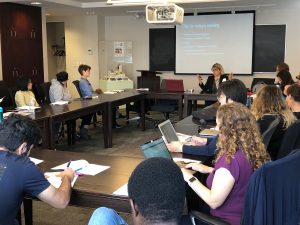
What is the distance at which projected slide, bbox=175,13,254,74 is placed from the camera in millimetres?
9078

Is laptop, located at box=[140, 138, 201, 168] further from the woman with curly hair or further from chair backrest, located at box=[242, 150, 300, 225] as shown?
the woman with curly hair

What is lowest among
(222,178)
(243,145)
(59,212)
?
(59,212)

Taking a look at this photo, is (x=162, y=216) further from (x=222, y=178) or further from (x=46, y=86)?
(x=46, y=86)

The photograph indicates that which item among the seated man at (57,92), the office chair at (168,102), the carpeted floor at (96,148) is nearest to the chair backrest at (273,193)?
the carpeted floor at (96,148)

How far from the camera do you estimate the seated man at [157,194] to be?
1033 mm

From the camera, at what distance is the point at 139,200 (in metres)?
1.04

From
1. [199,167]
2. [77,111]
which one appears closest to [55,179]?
[199,167]

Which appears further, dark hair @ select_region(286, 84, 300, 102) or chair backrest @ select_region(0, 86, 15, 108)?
chair backrest @ select_region(0, 86, 15, 108)

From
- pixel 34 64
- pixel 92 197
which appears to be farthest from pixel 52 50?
pixel 92 197

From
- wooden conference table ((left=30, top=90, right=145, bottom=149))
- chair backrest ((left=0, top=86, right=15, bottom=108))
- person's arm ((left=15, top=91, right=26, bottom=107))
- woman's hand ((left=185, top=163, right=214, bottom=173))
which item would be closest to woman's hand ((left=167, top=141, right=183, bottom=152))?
woman's hand ((left=185, top=163, right=214, bottom=173))

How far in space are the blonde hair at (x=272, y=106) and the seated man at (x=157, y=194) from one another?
2.16 metres

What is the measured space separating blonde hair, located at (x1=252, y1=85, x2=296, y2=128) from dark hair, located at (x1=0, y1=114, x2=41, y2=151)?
1891mm

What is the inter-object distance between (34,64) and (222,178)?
23.7 ft

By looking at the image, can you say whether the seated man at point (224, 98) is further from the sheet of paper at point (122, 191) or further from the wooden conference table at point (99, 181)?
the sheet of paper at point (122, 191)
